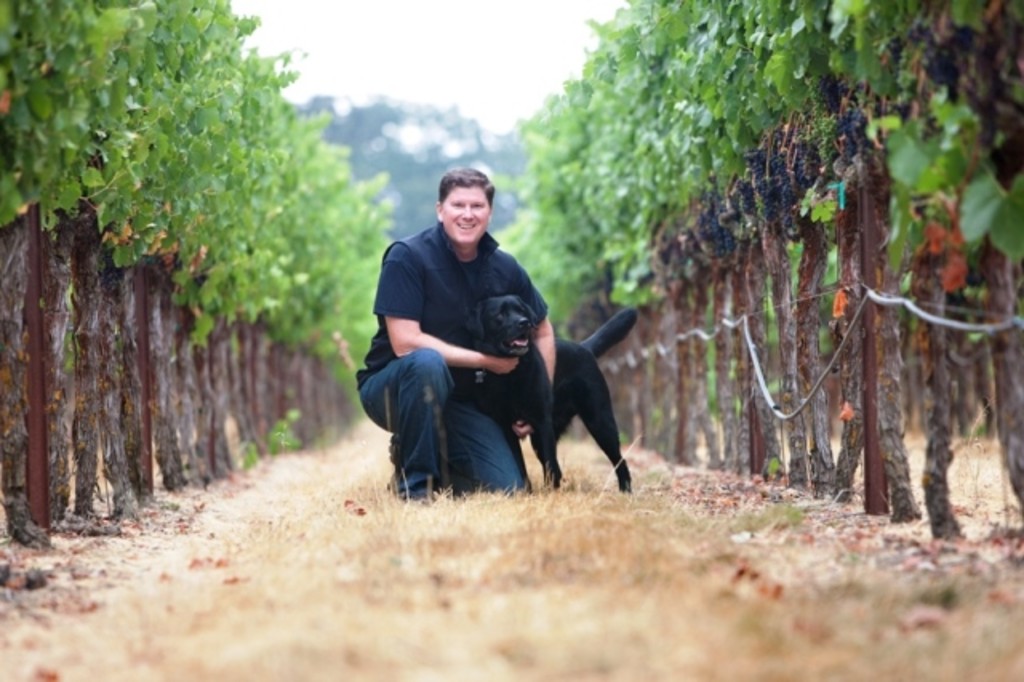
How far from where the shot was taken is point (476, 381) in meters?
8.57

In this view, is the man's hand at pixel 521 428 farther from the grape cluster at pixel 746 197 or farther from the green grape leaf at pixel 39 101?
the green grape leaf at pixel 39 101

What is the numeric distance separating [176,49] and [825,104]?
3.93 meters

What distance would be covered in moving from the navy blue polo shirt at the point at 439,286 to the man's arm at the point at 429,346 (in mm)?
65

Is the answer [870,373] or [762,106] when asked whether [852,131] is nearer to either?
[870,373]

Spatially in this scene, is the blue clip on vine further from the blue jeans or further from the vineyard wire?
the blue jeans

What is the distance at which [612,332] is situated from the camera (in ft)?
30.1

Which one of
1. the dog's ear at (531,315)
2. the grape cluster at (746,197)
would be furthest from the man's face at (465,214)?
the grape cluster at (746,197)

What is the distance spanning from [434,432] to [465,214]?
136 cm

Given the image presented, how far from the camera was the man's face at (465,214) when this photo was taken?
26.7 ft

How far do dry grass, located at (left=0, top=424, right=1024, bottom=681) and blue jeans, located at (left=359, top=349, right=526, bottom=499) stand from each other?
0.79 metres

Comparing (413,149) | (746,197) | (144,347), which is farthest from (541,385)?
(413,149)

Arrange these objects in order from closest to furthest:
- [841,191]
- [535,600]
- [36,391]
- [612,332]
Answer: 1. [535,600]
2. [36,391]
3. [841,191]
4. [612,332]

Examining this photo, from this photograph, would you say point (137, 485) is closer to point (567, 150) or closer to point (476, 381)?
point (476, 381)

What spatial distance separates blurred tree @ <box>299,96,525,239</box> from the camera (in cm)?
8381
